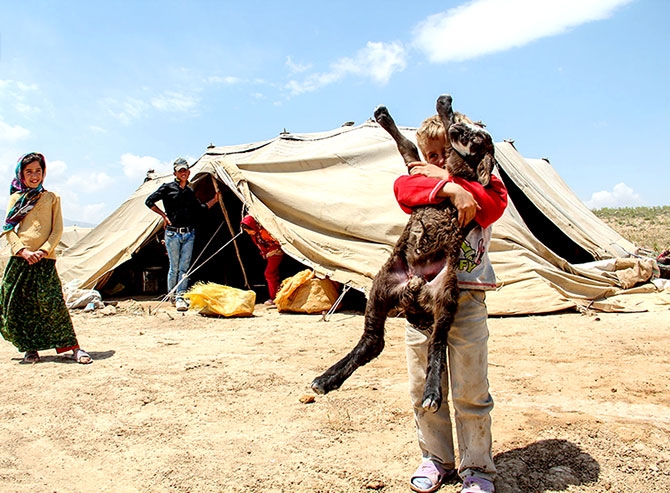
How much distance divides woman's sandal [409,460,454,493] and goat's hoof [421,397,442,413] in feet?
1.51

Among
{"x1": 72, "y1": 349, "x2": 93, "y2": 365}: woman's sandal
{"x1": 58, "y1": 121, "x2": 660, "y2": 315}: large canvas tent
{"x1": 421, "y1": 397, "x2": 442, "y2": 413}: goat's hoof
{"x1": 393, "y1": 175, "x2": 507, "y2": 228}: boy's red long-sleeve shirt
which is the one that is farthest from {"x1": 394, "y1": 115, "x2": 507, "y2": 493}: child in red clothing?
{"x1": 58, "y1": 121, "x2": 660, "y2": 315}: large canvas tent

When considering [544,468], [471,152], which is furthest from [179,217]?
[544,468]

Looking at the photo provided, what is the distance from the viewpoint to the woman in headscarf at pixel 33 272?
4.22m

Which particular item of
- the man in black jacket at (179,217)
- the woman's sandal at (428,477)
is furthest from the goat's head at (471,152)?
the man in black jacket at (179,217)

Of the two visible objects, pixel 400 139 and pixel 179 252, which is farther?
pixel 179 252

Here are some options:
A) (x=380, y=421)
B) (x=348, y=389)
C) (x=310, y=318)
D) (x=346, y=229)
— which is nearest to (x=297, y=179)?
(x=346, y=229)

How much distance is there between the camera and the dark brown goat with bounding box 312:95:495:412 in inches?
80.2

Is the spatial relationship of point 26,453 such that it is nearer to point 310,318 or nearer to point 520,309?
point 310,318

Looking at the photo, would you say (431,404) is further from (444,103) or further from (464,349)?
(444,103)

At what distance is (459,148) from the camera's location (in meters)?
2.11

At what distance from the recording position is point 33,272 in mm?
4297

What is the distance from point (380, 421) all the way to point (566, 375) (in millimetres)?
1517

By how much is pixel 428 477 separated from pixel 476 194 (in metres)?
1.13

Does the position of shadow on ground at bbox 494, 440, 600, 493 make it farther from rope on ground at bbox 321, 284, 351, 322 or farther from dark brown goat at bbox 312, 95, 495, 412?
rope on ground at bbox 321, 284, 351, 322
